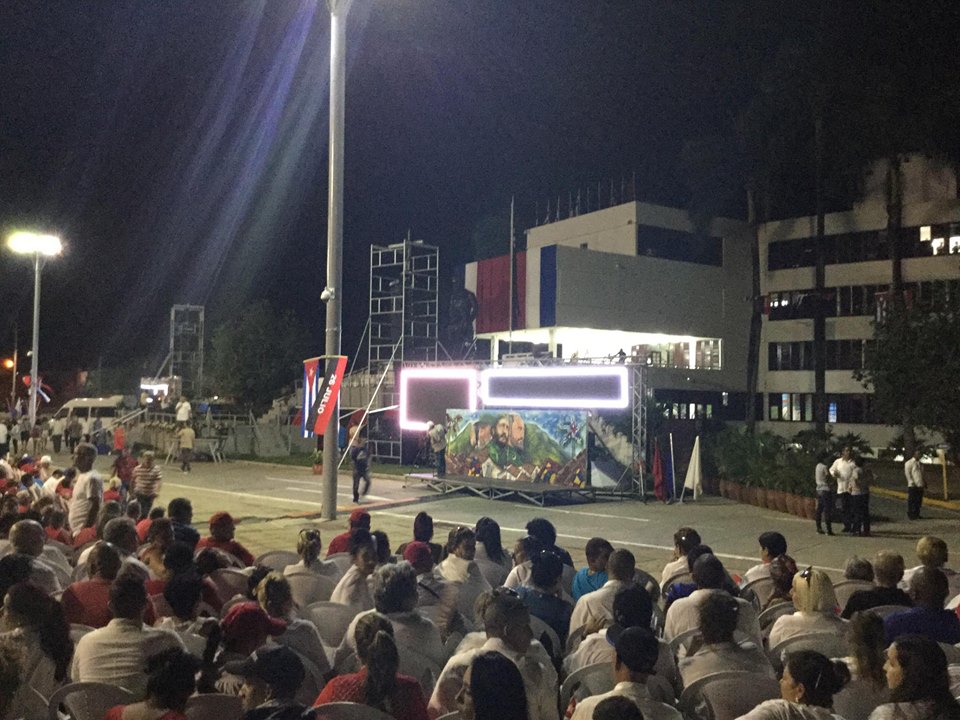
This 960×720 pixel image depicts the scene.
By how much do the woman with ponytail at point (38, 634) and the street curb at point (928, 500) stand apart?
71.4 ft

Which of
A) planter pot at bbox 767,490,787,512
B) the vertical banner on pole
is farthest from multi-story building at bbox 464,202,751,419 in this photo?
the vertical banner on pole

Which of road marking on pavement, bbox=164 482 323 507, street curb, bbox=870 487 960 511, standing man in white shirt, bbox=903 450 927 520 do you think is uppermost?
standing man in white shirt, bbox=903 450 927 520

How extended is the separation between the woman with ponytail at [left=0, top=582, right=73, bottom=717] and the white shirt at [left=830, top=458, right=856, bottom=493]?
48.5 feet

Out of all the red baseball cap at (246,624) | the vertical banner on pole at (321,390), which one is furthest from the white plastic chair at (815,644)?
the vertical banner on pole at (321,390)

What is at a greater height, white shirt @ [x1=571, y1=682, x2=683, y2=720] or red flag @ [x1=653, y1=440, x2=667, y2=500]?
white shirt @ [x1=571, y1=682, x2=683, y2=720]

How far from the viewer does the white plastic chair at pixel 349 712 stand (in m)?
3.61

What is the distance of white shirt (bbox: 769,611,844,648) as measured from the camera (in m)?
5.28

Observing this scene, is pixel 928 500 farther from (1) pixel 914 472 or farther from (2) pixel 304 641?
(2) pixel 304 641

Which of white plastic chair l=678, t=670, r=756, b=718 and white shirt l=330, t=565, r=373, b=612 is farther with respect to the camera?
white shirt l=330, t=565, r=373, b=612

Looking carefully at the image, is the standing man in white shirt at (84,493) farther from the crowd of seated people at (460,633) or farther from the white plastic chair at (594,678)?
the white plastic chair at (594,678)

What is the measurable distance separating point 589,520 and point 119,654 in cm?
1469

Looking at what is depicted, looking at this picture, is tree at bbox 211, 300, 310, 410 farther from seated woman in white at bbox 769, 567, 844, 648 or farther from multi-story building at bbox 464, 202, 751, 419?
seated woman in white at bbox 769, 567, 844, 648

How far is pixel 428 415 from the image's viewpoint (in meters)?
29.1

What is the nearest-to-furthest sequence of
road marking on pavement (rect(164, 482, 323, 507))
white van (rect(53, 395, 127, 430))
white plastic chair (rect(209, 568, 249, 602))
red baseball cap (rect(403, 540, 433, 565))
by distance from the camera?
red baseball cap (rect(403, 540, 433, 565)) < white plastic chair (rect(209, 568, 249, 602)) < road marking on pavement (rect(164, 482, 323, 507)) < white van (rect(53, 395, 127, 430))
